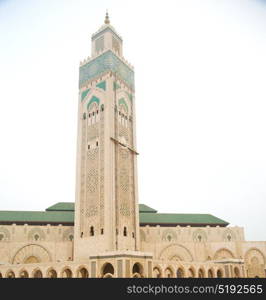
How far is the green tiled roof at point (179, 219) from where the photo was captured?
140 ft

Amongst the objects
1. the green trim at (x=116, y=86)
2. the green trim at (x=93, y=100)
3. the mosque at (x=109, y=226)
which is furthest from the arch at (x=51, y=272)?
the green trim at (x=116, y=86)

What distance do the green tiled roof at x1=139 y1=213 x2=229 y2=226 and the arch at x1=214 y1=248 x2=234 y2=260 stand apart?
4395mm

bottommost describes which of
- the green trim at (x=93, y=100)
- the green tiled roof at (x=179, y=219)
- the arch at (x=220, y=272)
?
the arch at (x=220, y=272)

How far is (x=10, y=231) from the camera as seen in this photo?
37.6 meters

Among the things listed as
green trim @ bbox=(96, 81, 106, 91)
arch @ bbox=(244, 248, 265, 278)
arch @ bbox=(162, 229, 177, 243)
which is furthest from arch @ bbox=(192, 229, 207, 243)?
green trim @ bbox=(96, 81, 106, 91)

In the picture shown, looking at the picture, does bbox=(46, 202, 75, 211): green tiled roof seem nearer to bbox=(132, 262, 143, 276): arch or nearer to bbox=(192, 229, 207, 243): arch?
bbox=(192, 229, 207, 243): arch

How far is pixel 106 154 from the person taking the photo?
33594 mm

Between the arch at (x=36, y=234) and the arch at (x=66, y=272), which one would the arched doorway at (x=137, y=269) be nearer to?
the arch at (x=66, y=272)

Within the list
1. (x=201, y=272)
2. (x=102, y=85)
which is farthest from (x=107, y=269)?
(x=102, y=85)

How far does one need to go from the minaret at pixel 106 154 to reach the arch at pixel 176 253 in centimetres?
743

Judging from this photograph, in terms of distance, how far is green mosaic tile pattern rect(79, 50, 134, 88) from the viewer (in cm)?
3744
